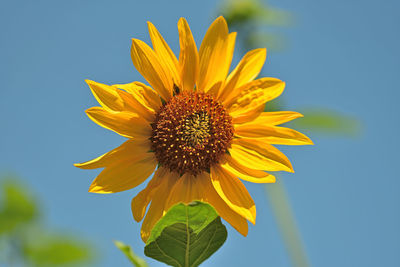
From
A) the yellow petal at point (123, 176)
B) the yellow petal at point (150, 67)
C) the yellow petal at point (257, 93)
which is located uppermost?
the yellow petal at point (150, 67)

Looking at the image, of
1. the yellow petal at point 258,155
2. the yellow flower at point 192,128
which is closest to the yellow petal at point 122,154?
the yellow flower at point 192,128

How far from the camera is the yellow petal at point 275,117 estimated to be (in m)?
1.73

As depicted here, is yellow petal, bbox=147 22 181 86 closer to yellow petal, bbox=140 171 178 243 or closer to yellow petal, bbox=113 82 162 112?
yellow petal, bbox=113 82 162 112

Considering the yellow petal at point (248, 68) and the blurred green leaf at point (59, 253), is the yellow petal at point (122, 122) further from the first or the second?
the blurred green leaf at point (59, 253)

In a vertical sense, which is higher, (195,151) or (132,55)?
(132,55)

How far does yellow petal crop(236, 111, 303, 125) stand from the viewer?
5.66 ft

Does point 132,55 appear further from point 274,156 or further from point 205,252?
point 205,252

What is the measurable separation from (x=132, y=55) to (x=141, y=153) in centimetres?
38

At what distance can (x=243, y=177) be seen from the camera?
1.70m

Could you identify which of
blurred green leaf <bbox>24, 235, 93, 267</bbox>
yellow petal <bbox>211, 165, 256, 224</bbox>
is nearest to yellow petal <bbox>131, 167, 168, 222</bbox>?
yellow petal <bbox>211, 165, 256, 224</bbox>

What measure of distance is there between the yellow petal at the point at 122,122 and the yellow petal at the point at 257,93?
39 cm

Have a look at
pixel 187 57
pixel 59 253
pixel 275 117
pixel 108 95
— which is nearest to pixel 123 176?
pixel 108 95

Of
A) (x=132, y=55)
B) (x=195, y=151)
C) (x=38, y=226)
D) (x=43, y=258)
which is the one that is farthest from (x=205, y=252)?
(x=38, y=226)

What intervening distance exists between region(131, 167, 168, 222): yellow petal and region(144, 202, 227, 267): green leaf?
29 centimetres
